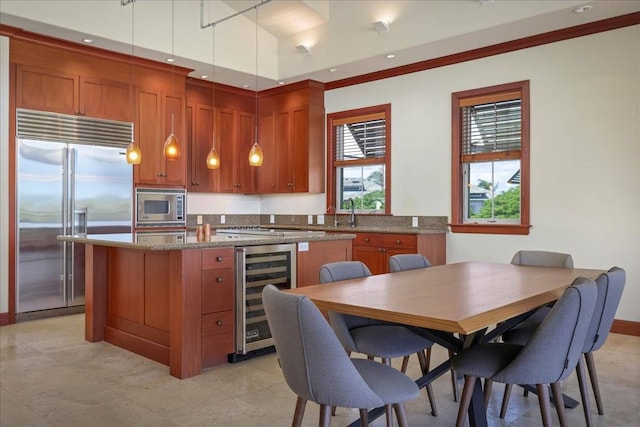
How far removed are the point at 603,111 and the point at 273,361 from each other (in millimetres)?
3672

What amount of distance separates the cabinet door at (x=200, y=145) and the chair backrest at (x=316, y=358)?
5279 millimetres

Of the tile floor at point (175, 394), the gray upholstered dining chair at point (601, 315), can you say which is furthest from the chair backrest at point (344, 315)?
the gray upholstered dining chair at point (601, 315)

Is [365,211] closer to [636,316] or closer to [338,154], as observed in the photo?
[338,154]

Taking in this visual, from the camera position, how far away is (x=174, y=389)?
3123 millimetres

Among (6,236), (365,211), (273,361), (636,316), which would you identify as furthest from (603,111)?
A: (6,236)

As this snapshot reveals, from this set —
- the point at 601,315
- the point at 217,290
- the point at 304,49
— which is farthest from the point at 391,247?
the point at 601,315

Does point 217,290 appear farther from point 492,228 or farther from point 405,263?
point 492,228

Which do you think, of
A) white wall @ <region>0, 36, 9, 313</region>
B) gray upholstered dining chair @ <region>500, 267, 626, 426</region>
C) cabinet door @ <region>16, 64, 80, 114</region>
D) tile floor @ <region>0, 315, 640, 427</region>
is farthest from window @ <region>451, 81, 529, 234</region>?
white wall @ <region>0, 36, 9, 313</region>

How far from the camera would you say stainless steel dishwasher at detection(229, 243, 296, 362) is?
366cm

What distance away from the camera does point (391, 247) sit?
18.1ft

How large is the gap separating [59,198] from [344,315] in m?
3.84

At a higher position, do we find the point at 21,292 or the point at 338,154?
the point at 338,154

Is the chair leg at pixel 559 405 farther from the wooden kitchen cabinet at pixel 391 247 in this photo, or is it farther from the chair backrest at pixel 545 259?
the wooden kitchen cabinet at pixel 391 247

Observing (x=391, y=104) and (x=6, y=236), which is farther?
(x=391, y=104)
